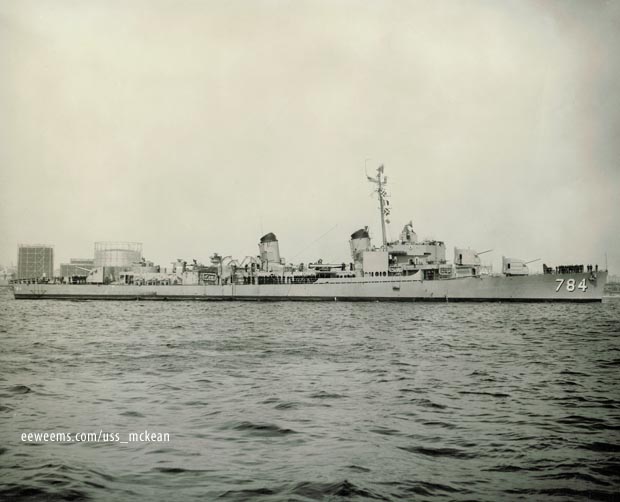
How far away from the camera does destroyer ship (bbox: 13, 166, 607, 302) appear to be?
3606 cm

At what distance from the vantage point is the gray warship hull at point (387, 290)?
117ft

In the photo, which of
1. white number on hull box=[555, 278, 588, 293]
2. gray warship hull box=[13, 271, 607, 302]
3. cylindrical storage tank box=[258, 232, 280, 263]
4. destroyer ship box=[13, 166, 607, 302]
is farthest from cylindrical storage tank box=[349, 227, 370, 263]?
white number on hull box=[555, 278, 588, 293]

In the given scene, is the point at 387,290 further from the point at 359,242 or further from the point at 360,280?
the point at 359,242

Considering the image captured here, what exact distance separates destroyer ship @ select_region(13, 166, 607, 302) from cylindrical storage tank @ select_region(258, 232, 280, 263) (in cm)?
10

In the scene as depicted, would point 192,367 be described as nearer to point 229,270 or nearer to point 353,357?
point 353,357

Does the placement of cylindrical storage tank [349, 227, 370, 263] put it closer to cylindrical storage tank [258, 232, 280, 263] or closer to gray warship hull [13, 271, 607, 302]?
gray warship hull [13, 271, 607, 302]

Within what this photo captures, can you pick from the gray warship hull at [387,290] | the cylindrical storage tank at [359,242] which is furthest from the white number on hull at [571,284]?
the cylindrical storage tank at [359,242]

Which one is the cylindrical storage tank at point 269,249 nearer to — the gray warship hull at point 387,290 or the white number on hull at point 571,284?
the gray warship hull at point 387,290

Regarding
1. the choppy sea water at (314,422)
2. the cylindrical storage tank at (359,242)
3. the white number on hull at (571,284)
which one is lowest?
the choppy sea water at (314,422)

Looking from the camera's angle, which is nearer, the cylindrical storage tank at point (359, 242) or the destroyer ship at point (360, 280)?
the destroyer ship at point (360, 280)

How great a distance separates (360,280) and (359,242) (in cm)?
463

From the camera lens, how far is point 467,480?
456cm

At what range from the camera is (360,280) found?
4100cm

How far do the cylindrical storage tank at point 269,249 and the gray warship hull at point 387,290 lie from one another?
4.35 metres
